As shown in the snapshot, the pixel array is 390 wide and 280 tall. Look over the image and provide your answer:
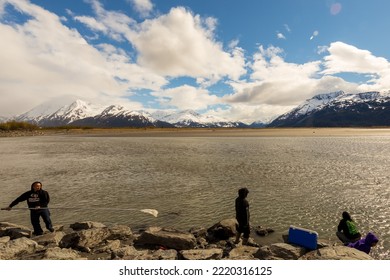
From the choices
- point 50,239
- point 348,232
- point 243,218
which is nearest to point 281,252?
point 243,218

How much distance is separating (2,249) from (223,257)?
9.98m

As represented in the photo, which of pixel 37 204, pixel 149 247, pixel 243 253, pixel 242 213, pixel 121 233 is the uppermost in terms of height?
pixel 37 204

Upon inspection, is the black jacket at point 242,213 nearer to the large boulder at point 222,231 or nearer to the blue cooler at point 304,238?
the large boulder at point 222,231

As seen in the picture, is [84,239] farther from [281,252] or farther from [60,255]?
[281,252]

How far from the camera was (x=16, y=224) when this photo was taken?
1656 cm

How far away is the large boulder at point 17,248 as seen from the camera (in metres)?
11.7

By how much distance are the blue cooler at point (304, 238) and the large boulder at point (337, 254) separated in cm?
87

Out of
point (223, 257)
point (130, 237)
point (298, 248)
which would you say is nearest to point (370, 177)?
point (298, 248)

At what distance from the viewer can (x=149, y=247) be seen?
13219 millimetres

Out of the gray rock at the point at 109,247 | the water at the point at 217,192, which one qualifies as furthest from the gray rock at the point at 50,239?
the water at the point at 217,192

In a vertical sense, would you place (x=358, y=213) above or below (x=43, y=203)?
below

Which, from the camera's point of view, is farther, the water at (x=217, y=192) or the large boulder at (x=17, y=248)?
the water at (x=217, y=192)

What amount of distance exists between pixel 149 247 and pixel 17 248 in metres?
5.97
